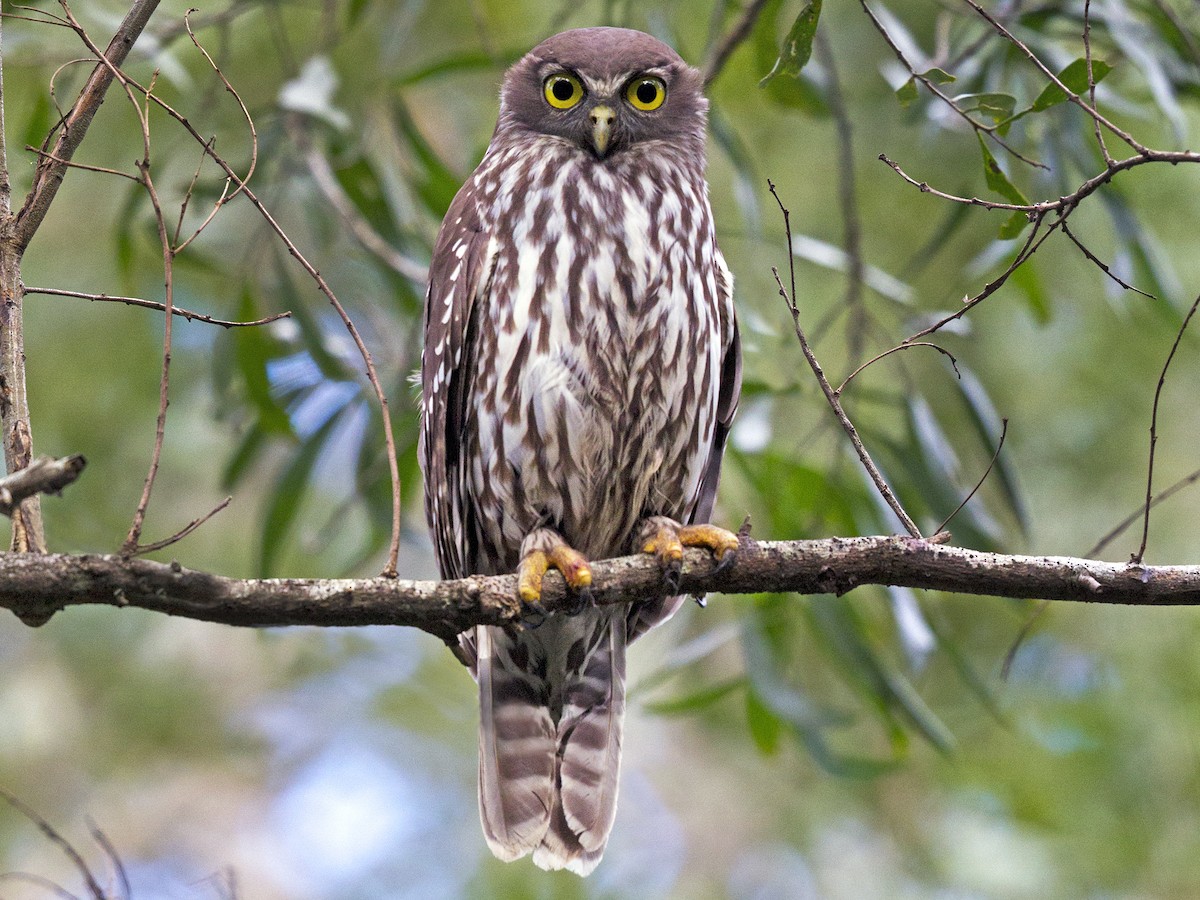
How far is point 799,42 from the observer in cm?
258

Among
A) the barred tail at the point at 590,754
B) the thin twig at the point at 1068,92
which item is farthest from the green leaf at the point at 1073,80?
the barred tail at the point at 590,754

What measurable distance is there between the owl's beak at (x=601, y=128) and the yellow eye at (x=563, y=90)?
10 centimetres

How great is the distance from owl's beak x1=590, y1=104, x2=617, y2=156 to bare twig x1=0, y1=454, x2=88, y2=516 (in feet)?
5.92

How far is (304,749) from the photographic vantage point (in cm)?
710

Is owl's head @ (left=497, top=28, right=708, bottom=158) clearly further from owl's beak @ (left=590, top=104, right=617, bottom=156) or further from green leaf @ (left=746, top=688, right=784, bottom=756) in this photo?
green leaf @ (left=746, top=688, right=784, bottom=756)

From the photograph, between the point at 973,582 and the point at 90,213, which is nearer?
the point at 973,582

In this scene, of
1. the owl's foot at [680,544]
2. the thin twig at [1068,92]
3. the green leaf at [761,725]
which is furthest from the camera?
the green leaf at [761,725]

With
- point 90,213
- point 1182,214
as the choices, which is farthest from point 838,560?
point 90,213

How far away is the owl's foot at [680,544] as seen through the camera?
2.45 metres

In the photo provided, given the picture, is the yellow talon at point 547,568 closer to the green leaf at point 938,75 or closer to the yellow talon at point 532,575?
the yellow talon at point 532,575

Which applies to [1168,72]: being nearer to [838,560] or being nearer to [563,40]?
[563,40]

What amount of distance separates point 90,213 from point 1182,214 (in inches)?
190

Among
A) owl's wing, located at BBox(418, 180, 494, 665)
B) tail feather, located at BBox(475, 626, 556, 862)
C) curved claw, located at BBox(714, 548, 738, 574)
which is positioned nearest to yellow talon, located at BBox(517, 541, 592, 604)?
curved claw, located at BBox(714, 548, 738, 574)

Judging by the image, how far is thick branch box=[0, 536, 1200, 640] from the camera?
1.75 m
